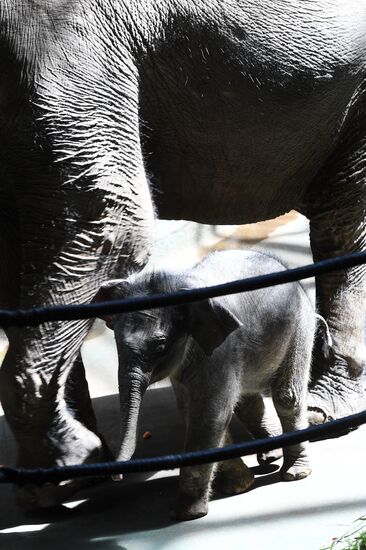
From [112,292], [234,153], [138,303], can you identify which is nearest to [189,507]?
[112,292]

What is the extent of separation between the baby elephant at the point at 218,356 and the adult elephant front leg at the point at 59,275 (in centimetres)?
18

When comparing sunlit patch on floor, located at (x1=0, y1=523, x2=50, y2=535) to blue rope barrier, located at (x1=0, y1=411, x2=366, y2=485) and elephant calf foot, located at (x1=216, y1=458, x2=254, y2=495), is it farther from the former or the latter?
blue rope barrier, located at (x1=0, y1=411, x2=366, y2=485)

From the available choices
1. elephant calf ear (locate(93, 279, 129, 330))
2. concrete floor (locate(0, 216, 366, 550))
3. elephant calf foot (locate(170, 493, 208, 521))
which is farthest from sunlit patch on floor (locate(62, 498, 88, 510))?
elephant calf ear (locate(93, 279, 129, 330))

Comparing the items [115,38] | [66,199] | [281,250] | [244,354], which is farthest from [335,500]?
[281,250]

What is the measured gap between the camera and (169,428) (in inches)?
Result: 167

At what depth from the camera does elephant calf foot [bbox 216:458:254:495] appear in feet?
11.9

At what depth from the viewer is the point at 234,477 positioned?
3.64 m

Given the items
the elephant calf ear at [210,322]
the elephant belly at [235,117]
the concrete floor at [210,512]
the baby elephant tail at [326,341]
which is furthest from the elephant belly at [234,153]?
the concrete floor at [210,512]

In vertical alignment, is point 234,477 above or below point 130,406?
below

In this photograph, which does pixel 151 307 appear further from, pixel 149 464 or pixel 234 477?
pixel 234 477

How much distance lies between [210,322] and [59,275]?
46 centimetres

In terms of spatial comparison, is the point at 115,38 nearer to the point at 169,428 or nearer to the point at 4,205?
the point at 4,205

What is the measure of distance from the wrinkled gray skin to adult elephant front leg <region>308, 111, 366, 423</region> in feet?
0.69

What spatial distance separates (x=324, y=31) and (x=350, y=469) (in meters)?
1.42
